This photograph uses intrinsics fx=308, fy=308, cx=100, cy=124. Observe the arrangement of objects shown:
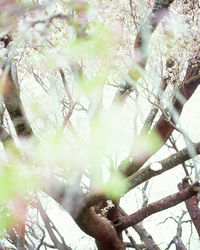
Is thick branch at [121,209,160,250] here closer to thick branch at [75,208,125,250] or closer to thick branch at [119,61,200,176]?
thick branch at [75,208,125,250]

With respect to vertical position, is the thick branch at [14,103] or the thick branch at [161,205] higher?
the thick branch at [14,103]

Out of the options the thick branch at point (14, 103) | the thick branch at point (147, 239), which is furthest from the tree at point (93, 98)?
the thick branch at point (147, 239)

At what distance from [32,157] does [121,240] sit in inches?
143

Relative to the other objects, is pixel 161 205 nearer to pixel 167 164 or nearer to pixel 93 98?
pixel 167 164

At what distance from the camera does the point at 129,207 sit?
25047mm

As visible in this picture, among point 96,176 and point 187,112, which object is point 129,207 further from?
point 96,176

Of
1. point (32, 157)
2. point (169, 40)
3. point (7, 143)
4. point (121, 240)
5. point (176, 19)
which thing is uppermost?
point (176, 19)

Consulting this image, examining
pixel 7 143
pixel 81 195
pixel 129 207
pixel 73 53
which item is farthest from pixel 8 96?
pixel 129 207

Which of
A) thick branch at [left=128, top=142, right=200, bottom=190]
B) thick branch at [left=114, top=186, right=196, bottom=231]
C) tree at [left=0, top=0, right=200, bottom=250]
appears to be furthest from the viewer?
thick branch at [left=114, top=186, right=196, bottom=231]

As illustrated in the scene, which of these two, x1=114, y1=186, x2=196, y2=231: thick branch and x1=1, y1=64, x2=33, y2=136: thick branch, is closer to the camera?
x1=1, y1=64, x2=33, y2=136: thick branch

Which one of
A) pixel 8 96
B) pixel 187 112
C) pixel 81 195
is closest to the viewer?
pixel 8 96

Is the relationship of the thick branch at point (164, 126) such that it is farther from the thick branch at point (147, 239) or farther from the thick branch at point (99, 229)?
the thick branch at point (147, 239)

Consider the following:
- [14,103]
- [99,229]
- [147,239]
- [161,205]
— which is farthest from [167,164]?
[147,239]

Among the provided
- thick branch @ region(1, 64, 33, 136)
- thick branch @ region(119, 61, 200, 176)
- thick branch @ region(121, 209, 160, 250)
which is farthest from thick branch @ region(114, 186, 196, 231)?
thick branch @ region(1, 64, 33, 136)
